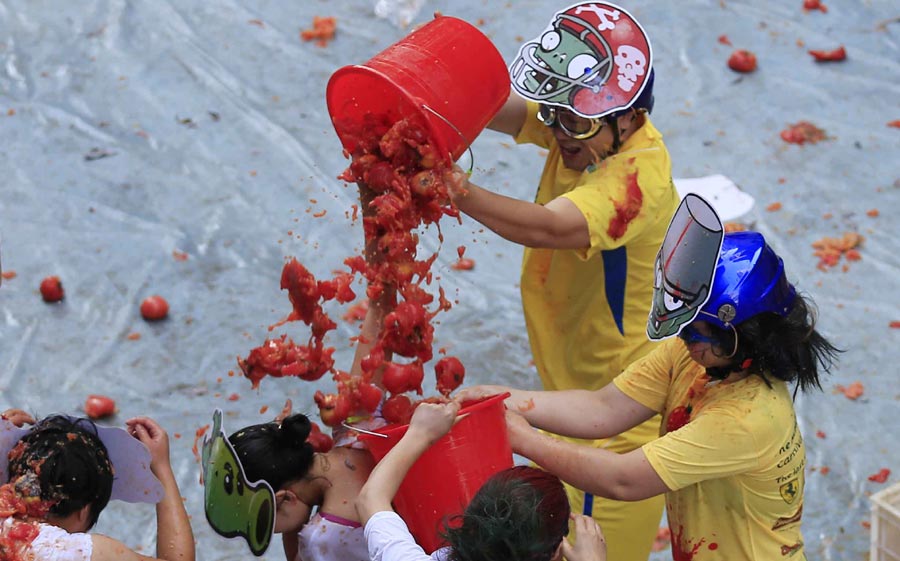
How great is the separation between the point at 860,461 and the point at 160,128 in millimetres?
3472

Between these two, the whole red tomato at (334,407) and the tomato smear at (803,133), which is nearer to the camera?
the whole red tomato at (334,407)

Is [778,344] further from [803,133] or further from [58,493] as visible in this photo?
[803,133]

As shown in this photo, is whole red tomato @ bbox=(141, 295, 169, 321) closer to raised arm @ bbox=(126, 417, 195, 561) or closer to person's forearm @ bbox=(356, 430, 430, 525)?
raised arm @ bbox=(126, 417, 195, 561)

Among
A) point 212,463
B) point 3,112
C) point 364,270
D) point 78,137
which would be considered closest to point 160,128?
point 78,137

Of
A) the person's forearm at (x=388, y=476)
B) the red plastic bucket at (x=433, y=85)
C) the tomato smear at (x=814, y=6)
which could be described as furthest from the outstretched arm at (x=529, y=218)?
the tomato smear at (x=814, y=6)

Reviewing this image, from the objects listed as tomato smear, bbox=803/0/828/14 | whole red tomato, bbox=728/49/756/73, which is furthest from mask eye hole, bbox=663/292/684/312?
tomato smear, bbox=803/0/828/14

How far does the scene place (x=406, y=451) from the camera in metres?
2.37

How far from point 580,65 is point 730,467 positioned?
4.25 feet

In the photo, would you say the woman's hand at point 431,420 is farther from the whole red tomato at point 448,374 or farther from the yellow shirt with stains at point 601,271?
the yellow shirt with stains at point 601,271

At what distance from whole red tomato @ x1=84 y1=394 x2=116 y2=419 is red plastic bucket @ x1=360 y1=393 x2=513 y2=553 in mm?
1886

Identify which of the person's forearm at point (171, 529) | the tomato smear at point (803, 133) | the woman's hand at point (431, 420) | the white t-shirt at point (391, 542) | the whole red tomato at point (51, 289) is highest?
the woman's hand at point (431, 420)

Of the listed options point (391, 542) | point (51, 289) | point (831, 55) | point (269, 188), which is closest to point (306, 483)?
point (391, 542)

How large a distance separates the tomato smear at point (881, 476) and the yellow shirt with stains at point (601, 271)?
1.07m

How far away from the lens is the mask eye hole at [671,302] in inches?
101
